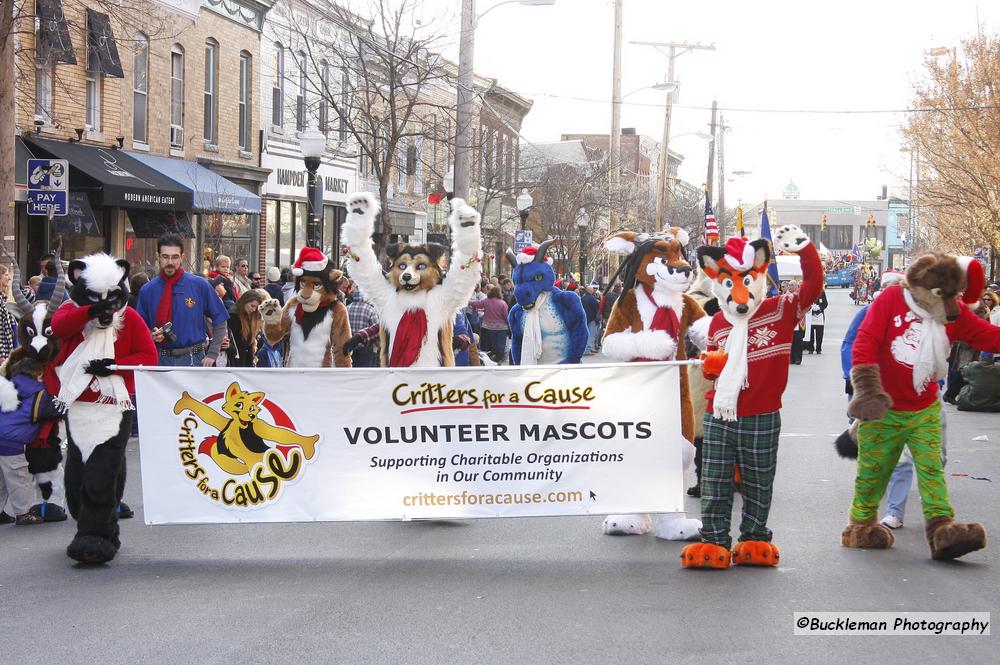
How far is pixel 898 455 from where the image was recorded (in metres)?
7.64

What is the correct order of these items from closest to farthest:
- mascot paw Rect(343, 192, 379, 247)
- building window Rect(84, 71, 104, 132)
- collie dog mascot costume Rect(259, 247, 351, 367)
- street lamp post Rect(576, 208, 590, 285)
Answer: mascot paw Rect(343, 192, 379, 247)
collie dog mascot costume Rect(259, 247, 351, 367)
building window Rect(84, 71, 104, 132)
street lamp post Rect(576, 208, 590, 285)

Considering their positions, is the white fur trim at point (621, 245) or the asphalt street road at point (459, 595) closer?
the asphalt street road at point (459, 595)

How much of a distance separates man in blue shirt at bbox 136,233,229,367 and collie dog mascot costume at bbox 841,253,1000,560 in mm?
5186

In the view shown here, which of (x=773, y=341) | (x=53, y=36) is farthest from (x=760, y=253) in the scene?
(x=53, y=36)

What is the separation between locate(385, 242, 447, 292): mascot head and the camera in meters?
9.26

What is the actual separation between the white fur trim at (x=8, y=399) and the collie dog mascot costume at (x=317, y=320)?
2.37 meters

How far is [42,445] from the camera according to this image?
8508 millimetres

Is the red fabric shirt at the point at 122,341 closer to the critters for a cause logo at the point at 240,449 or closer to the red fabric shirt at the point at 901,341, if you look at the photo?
the critters for a cause logo at the point at 240,449

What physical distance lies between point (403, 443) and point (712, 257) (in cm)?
213

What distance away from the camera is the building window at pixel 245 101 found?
2784 cm

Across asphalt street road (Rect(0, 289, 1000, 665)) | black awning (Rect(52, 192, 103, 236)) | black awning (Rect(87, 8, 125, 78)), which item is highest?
black awning (Rect(87, 8, 125, 78))

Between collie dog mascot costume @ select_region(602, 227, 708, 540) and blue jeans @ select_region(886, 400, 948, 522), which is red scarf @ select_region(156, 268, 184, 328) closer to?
collie dog mascot costume @ select_region(602, 227, 708, 540)

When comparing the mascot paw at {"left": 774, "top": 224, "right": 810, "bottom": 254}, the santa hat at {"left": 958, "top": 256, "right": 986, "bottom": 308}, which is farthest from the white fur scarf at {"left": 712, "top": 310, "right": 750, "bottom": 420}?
the santa hat at {"left": 958, "top": 256, "right": 986, "bottom": 308}

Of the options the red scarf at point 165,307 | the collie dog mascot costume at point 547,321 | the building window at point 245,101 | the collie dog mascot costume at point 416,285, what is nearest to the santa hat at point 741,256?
the collie dog mascot costume at point 416,285
